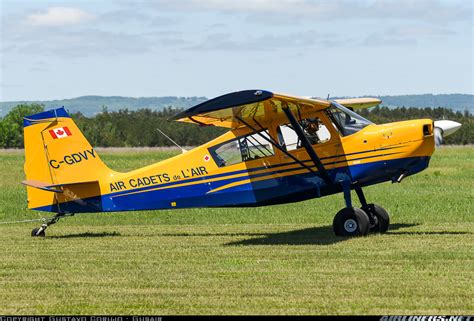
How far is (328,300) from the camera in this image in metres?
10.8

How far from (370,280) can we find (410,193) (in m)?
17.2

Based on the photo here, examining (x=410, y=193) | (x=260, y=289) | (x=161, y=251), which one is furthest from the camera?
(x=410, y=193)

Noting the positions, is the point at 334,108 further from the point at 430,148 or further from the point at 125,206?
the point at 125,206

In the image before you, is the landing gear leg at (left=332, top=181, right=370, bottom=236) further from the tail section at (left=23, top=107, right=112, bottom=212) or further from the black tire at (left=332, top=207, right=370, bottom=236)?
the tail section at (left=23, top=107, right=112, bottom=212)

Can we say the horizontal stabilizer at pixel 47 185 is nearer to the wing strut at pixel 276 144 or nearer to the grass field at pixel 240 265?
the grass field at pixel 240 265

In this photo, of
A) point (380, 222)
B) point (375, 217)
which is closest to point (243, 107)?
point (375, 217)

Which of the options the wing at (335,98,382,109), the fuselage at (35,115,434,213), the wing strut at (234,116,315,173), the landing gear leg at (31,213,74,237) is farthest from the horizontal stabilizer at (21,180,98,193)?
the wing at (335,98,382,109)

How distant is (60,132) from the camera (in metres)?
18.2

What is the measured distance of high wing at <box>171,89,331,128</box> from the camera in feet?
49.8

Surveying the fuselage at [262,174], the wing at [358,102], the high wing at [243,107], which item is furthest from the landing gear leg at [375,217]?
the wing at [358,102]

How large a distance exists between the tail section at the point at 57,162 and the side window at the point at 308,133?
372 cm

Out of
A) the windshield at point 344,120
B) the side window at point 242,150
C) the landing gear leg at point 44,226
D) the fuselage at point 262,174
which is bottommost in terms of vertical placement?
the landing gear leg at point 44,226

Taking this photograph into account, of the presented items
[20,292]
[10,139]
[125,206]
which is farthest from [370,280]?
[10,139]

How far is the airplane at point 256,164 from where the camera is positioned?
16.8 meters
